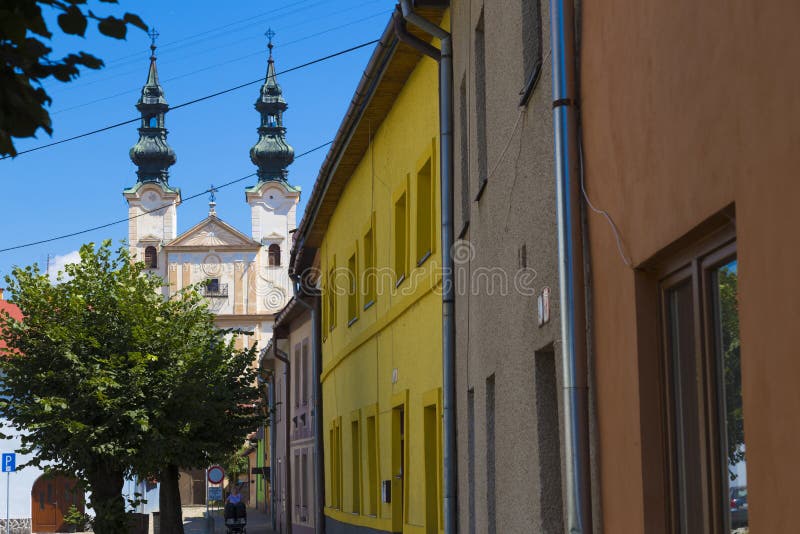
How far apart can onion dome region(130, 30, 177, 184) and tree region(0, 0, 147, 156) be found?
4313 inches

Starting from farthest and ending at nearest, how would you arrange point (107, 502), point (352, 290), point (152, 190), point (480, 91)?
1. point (152, 190)
2. point (107, 502)
3. point (352, 290)
4. point (480, 91)

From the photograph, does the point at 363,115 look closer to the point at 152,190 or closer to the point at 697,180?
the point at 697,180

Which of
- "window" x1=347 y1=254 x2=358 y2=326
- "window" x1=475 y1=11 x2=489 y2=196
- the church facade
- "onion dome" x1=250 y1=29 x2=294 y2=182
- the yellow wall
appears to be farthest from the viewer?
"onion dome" x1=250 y1=29 x2=294 y2=182

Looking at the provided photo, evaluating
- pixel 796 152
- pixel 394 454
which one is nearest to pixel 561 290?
pixel 796 152

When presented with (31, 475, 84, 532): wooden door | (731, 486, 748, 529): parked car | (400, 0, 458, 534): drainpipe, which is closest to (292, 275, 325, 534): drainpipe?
(400, 0, 458, 534): drainpipe

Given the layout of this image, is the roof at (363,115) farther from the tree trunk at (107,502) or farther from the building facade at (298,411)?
the tree trunk at (107,502)

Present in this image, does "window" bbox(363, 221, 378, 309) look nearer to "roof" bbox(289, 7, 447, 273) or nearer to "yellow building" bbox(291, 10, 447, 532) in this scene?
"yellow building" bbox(291, 10, 447, 532)

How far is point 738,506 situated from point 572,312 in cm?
201

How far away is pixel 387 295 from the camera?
16.4 metres

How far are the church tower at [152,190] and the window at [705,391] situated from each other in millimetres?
97847

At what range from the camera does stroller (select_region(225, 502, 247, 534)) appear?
117 feet

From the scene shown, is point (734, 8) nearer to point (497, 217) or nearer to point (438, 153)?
point (497, 217)

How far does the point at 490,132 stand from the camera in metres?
9.48

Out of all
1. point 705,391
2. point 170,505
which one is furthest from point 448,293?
point 170,505
